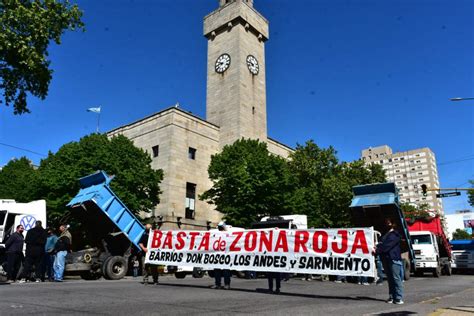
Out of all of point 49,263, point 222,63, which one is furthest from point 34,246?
point 222,63

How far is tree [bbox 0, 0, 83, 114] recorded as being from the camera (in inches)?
724

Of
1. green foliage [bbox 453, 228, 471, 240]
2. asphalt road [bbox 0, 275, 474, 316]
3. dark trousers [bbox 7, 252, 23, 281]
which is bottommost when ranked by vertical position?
asphalt road [bbox 0, 275, 474, 316]

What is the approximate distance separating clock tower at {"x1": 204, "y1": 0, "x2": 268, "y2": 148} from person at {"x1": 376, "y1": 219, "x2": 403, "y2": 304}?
115 ft

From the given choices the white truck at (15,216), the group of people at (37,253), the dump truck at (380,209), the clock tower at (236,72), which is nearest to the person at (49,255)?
the group of people at (37,253)

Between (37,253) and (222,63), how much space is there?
3799 cm

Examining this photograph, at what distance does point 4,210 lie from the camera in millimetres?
16000

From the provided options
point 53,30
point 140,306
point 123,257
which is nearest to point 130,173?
point 53,30

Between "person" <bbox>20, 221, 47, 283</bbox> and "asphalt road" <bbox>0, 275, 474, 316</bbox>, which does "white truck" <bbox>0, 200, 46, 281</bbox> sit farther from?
"asphalt road" <bbox>0, 275, 474, 316</bbox>

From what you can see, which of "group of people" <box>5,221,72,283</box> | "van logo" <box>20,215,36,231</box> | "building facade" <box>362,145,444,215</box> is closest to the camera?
"group of people" <box>5,221,72,283</box>

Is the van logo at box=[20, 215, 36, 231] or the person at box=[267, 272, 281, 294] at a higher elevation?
the van logo at box=[20, 215, 36, 231]

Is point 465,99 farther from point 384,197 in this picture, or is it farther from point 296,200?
point 296,200

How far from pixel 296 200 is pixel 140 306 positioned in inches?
1040

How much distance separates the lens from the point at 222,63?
47.8 m

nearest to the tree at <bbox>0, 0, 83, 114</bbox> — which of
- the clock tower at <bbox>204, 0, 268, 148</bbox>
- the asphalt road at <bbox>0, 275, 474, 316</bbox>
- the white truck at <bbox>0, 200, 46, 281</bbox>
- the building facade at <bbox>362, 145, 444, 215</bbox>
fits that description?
the white truck at <bbox>0, 200, 46, 281</bbox>
